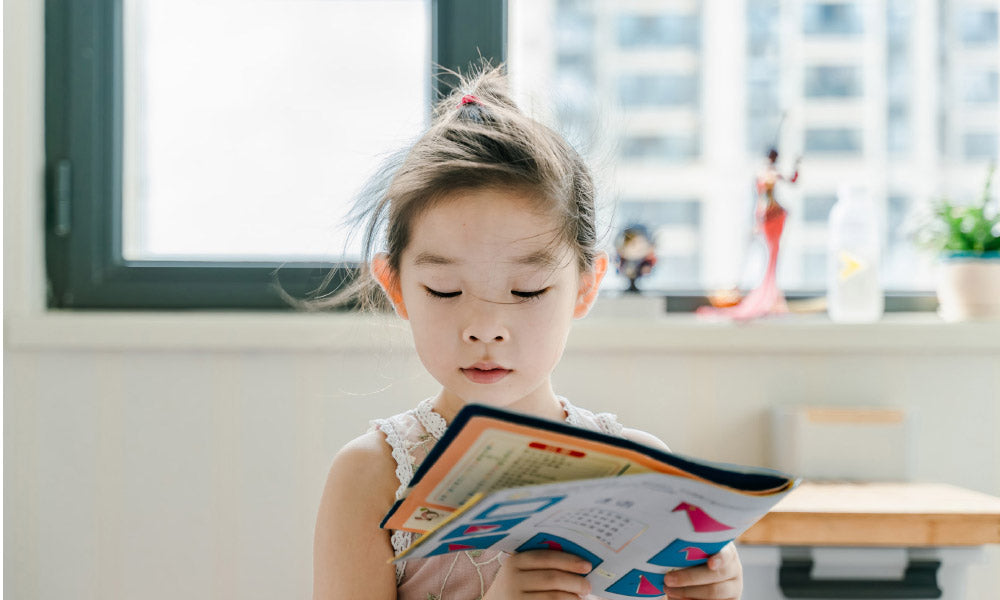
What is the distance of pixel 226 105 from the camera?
161 cm

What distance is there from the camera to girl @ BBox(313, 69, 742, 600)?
79 centimetres

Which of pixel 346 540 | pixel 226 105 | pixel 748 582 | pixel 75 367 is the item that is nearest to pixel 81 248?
pixel 75 367

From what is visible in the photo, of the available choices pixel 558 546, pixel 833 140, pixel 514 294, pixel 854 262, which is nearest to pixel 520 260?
pixel 514 294

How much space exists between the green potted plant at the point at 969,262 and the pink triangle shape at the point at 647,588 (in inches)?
39.9

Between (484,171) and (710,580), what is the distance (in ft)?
1.30

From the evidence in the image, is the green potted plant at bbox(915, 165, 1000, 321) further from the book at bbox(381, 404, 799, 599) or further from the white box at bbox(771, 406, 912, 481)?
the book at bbox(381, 404, 799, 599)

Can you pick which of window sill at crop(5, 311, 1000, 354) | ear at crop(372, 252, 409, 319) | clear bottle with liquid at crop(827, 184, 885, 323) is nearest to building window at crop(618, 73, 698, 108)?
clear bottle with liquid at crop(827, 184, 885, 323)

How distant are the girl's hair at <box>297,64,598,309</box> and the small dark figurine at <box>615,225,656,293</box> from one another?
552 mm

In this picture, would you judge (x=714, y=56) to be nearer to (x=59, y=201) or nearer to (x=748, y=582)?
(x=748, y=582)

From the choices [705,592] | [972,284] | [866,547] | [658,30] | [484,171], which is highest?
[658,30]

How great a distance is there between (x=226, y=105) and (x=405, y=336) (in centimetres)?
56

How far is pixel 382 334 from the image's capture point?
1.45 meters

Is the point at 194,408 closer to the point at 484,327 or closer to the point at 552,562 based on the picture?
the point at 484,327

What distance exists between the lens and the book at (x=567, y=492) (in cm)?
53
